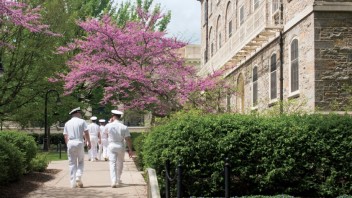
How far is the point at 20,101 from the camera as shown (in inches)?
1192

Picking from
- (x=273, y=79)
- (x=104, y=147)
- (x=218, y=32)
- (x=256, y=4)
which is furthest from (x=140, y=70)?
(x=218, y=32)

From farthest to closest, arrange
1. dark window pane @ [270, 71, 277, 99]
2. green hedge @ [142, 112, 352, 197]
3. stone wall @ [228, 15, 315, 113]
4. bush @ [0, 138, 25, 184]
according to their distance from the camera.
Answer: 1. dark window pane @ [270, 71, 277, 99]
2. stone wall @ [228, 15, 315, 113]
3. bush @ [0, 138, 25, 184]
4. green hedge @ [142, 112, 352, 197]

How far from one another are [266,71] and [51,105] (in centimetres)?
1474

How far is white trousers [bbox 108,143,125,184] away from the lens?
12203 millimetres

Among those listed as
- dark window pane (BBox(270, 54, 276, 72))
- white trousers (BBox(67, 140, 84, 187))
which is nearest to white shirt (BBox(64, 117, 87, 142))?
white trousers (BBox(67, 140, 84, 187))

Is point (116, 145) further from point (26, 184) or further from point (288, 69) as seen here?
point (288, 69)

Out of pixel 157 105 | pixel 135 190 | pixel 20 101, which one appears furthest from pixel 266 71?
pixel 20 101

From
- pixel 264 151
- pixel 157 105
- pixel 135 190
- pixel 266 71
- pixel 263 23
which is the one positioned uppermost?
pixel 263 23

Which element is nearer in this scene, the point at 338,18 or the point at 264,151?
the point at 264,151

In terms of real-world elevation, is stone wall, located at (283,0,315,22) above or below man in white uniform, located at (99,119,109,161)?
above

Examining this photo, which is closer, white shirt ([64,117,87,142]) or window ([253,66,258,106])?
white shirt ([64,117,87,142])

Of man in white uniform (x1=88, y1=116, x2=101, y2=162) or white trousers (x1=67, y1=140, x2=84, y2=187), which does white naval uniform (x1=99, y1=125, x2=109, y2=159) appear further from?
white trousers (x1=67, y1=140, x2=84, y2=187)

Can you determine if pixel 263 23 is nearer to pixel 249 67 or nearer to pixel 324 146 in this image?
pixel 249 67

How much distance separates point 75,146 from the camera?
11906 mm
